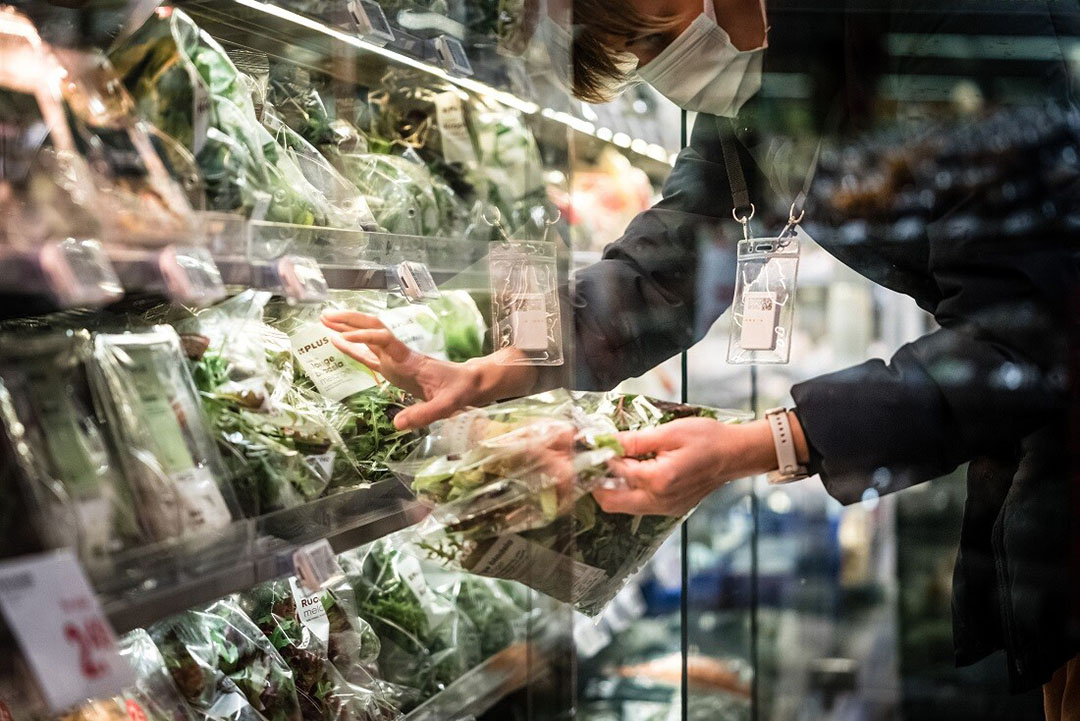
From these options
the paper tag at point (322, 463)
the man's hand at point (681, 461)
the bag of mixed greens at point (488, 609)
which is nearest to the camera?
the paper tag at point (322, 463)

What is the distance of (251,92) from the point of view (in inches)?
63.8

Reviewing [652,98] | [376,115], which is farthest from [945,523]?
[376,115]

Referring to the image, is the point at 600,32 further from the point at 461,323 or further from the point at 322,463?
the point at 322,463

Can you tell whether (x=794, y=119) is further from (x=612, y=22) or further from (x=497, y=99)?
(x=497, y=99)

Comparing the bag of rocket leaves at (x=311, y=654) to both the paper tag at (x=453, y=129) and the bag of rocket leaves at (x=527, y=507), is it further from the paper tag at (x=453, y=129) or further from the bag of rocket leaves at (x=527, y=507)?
the paper tag at (x=453, y=129)

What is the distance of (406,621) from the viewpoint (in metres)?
1.93

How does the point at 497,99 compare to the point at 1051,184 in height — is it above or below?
above

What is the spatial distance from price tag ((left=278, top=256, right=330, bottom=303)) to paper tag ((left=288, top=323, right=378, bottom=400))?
0.32 m

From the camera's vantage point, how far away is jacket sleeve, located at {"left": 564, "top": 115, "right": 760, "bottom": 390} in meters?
1.89

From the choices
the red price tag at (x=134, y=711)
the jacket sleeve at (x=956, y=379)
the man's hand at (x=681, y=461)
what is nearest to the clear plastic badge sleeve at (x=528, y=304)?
the man's hand at (x=681, y=461)

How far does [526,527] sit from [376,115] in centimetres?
87

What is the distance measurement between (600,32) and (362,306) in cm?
60

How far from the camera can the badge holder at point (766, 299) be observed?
1.80 m

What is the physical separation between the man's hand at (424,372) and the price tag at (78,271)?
0.63m
